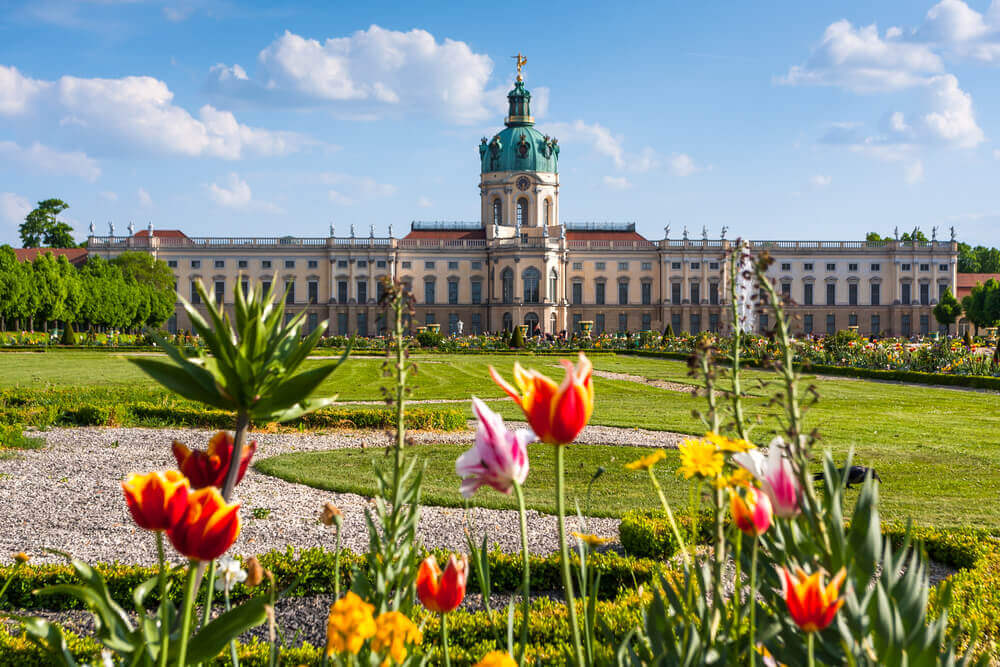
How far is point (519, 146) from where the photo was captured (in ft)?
202

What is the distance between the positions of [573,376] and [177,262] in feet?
206

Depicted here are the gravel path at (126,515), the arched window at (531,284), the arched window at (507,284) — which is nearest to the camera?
the gravel path at (126,515)

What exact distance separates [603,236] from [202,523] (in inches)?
2522

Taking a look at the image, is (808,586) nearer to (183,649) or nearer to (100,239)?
(183,649)

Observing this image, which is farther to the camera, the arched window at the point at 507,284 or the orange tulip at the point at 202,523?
the arched window at the point at 507,284

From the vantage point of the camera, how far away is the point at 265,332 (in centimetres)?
151

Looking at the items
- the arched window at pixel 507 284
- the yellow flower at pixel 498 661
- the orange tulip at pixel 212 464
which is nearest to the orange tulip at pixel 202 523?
the orange tulip at pixel 212 464

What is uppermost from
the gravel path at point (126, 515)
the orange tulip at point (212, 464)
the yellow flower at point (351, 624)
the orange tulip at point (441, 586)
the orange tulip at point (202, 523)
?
the orange tulip at point (212, 464)

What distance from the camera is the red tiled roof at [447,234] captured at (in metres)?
63.3

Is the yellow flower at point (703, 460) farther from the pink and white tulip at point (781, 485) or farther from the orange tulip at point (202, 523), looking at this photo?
the orange tulip at point (202, 523)

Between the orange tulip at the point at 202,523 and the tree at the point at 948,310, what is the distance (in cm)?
6469

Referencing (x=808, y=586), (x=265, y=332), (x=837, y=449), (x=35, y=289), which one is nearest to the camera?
(x=808, y=586)

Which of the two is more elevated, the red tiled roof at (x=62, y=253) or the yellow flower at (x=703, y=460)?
the red tiled roof at (x=62, y=253)

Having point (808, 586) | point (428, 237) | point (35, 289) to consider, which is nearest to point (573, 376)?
point (808, 586)
